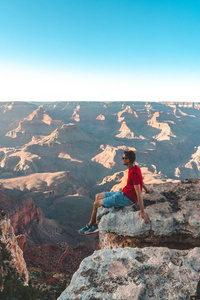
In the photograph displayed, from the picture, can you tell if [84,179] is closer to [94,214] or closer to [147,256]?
[94,214]

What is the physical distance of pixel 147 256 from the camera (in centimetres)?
329

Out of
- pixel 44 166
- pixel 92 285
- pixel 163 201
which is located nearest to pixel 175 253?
pixel 92 285

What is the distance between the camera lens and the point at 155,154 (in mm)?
110312

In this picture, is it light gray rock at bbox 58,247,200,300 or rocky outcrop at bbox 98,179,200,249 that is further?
rocky outcrop at bbox 98,179,200,249

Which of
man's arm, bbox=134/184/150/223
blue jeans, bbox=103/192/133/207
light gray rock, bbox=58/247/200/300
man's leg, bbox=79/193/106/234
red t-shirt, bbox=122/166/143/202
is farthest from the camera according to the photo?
man's leg, bbox=79/193/106/234

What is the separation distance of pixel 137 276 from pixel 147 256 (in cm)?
52

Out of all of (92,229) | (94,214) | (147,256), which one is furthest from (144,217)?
(92,229)

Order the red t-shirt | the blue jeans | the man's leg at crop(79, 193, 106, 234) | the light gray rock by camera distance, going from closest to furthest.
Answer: the light gray rock → the red t-shirt → the blue jeans → the man's leg at crop(79, 193, 106, 234)

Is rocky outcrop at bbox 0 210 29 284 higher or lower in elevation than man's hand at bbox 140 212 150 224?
lower

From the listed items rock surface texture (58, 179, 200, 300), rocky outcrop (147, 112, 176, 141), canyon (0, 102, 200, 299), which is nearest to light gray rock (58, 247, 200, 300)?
rock surface texture (58, 179, 200, 300)

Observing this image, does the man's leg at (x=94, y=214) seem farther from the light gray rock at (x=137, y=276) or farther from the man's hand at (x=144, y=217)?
the light gray rock at (x=137, y=276)

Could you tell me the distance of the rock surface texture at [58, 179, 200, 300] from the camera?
2.58 meters

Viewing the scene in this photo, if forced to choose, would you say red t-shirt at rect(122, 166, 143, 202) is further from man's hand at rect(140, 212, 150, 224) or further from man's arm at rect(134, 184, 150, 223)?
man's hand at rect(140, 212, 150, 224)

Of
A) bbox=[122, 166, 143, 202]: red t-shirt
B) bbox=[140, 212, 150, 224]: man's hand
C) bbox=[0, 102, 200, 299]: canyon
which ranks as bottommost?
bbox=[0, 102, 200, 299]: canyon
